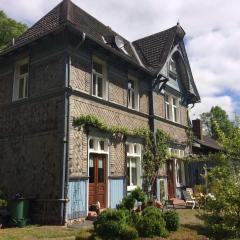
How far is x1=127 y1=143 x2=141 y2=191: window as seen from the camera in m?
16.5

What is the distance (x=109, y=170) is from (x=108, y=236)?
6.55 m

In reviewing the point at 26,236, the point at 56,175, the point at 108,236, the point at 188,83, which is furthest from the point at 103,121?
the point at 188,83

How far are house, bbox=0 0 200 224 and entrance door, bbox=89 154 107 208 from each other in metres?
0.04

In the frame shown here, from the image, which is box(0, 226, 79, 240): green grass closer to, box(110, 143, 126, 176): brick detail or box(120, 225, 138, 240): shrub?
box(120, 225, 138, 240): shrub

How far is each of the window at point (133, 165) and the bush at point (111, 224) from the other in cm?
757

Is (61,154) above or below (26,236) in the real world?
above

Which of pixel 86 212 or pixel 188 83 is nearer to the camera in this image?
pixel 86 212

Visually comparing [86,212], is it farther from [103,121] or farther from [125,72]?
[125,72]

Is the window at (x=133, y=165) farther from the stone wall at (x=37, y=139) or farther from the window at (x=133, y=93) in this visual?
the stone wall at (x=37, y=139)

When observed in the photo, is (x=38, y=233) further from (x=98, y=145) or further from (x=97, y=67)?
(x=97, y=67)

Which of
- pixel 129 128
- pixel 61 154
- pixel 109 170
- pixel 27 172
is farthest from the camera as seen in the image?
pixel 129 128

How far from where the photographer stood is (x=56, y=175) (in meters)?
12.7

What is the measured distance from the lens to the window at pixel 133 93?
17703 millimetres

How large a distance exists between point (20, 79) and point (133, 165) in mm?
6576
